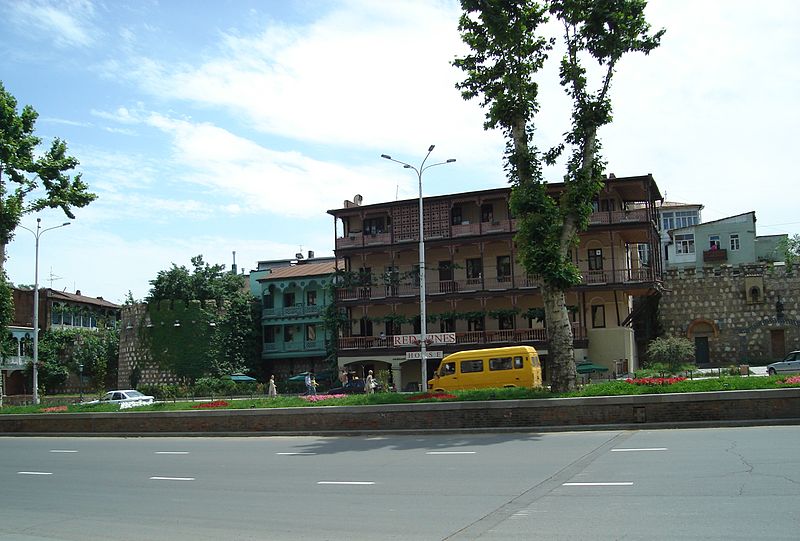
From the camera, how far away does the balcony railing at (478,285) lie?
4453 cm

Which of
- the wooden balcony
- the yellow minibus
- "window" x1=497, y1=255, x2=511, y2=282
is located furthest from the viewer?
the wooden balcony

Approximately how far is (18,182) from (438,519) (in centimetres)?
3009

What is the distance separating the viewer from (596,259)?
151 ft

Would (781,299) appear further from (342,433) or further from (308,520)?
(308,520)

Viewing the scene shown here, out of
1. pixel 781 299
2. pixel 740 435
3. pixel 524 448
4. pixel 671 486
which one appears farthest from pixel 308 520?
pixel 781 299

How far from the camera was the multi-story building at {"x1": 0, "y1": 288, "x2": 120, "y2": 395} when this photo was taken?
63844 mm

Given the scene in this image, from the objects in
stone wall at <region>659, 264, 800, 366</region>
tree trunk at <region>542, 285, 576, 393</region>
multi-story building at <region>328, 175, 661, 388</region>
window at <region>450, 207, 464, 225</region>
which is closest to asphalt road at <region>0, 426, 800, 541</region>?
tree trunk at <region>542, 285, 576, 393</region>

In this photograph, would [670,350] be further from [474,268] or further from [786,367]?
[474,268]

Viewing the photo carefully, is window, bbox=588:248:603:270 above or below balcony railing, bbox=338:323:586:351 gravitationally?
above

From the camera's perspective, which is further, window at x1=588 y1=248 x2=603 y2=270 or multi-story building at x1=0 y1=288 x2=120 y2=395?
multi-story building at x1=0 y1=288 x2=120 y2=395

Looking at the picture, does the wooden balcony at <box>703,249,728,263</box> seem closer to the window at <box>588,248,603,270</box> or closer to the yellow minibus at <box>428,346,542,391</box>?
the window at <box>588,248,603,270</box>

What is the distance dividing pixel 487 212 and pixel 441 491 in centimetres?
3931

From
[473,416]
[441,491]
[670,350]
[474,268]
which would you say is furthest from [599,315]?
[441,491]

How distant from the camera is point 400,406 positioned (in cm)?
2075
